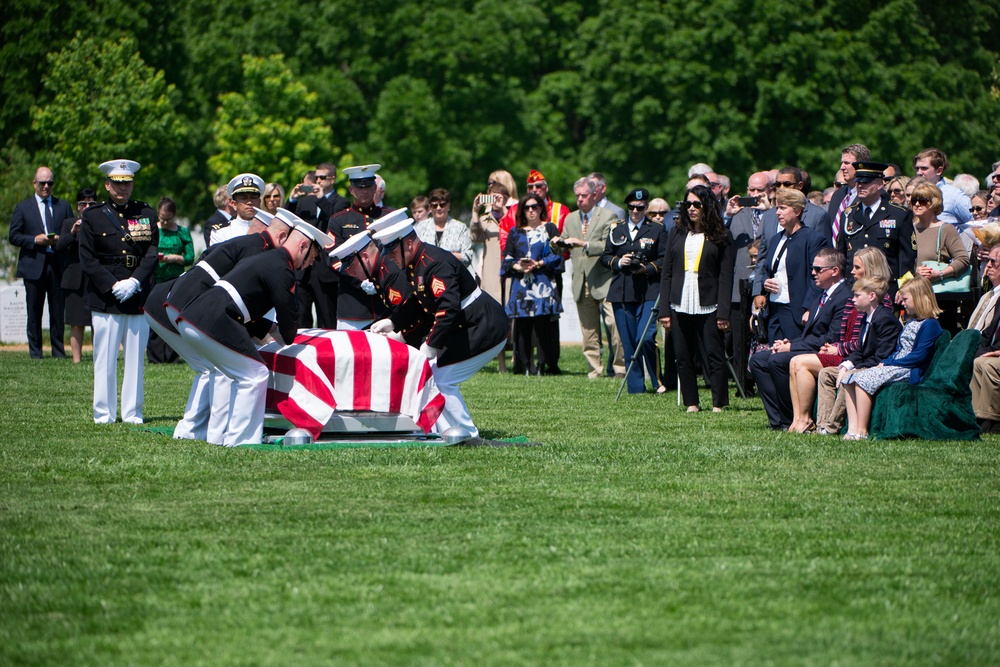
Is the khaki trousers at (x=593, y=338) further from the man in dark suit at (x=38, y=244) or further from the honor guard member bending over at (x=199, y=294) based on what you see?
the man in dark suit at (x=38, y=244)

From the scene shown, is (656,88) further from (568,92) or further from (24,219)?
(24,219)

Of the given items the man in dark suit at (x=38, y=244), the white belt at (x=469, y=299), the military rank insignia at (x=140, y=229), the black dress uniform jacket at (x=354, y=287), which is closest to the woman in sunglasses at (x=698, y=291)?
the black dress uniform jacket at (x=354, y=287)

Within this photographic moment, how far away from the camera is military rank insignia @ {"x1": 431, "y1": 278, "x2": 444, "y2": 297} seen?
10.6 meters

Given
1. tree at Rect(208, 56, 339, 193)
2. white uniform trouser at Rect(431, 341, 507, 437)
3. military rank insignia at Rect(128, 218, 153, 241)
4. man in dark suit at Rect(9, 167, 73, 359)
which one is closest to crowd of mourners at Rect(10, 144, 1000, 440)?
military rank insignia at Rect(128, 218, 153, 241)

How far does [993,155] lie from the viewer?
142ft

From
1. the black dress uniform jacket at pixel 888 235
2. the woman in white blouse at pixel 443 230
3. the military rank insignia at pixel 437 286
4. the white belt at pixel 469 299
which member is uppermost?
the woman in white blouse at pixel 443 230

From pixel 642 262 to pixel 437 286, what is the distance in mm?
5940

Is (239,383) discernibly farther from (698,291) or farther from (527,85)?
(527,85)

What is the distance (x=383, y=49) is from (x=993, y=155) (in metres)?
19.7

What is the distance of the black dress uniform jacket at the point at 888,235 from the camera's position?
13438 millimetres

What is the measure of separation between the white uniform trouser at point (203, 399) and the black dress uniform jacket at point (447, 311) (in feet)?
→ 4.78

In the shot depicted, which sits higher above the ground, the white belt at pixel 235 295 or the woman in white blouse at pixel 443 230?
the woman in white blouse at pixel 443 230

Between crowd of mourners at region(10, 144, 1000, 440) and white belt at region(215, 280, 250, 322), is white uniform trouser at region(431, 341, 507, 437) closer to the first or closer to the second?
crowd of mourners at region(10, 144, 1000, 440)

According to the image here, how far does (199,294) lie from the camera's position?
10.9 meters
